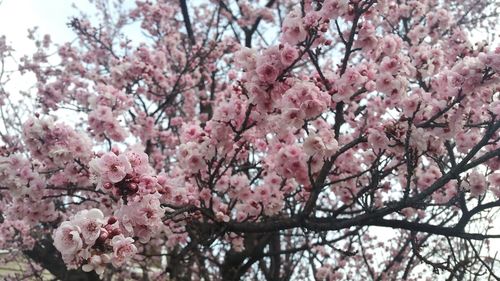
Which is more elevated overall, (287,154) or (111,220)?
(287,154)

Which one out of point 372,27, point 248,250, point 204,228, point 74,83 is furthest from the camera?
point 74,83

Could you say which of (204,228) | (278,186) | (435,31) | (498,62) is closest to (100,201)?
(204,228)

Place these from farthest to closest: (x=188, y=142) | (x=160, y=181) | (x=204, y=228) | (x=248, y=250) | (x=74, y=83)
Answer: (x=74, y=83), (x=248, y=250), (x=204, y=228), (x=188, y=142), (x=160, y=181)

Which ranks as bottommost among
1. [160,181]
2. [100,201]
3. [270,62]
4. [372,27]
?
[160,181]

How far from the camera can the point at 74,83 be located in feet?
27.7

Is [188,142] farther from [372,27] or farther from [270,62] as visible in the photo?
[372,27]

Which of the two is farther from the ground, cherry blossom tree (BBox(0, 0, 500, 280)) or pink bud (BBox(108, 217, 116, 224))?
cherry blossom tree (BBox(0, 0, 500, 280))

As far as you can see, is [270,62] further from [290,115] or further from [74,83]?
[74,83]

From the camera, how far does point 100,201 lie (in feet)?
15.4

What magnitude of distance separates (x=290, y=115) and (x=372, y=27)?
1.09 m

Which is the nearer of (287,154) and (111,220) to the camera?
(111,220)

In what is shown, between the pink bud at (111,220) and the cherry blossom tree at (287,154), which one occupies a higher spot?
the cherry blossom tree at (287,154)

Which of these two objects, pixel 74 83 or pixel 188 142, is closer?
pixel 188 142

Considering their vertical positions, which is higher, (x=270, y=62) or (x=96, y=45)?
(x=96, y=45)
